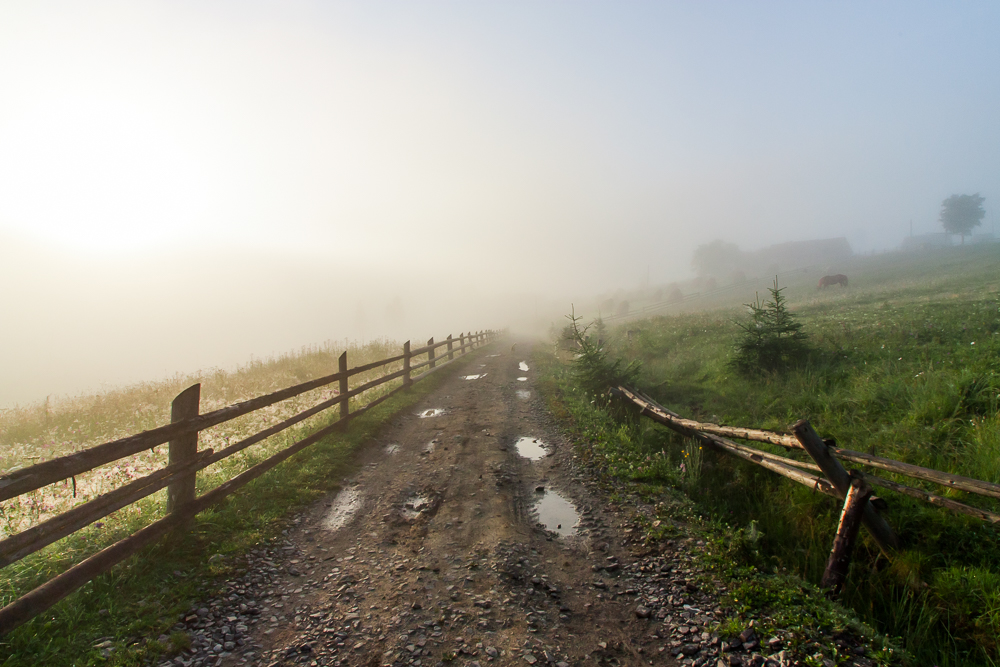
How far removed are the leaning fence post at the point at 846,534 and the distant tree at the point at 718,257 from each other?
114925 millimetres

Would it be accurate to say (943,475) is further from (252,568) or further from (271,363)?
(271,363)

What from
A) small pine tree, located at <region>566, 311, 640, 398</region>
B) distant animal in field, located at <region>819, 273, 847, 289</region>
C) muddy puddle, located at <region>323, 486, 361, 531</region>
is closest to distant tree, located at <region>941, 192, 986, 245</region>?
distant animal in field, located at <region>819, 273, 847, 289</region>

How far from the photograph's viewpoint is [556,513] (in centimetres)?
545

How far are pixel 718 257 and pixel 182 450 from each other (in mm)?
119465

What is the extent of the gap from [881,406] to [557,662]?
7511 millimetres

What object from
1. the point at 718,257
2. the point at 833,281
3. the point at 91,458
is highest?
the point at 718,257

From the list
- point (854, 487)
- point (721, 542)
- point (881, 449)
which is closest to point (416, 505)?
point (721, 542)

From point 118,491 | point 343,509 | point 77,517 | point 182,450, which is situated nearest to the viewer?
point 77,517

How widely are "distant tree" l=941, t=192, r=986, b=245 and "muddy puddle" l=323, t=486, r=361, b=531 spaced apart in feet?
376

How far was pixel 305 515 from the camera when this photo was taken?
17.8ft

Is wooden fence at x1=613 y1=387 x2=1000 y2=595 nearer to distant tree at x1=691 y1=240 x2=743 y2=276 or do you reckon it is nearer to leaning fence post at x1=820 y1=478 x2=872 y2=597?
leaning fence post at x1=820 y1=478 x2=872 y2=597

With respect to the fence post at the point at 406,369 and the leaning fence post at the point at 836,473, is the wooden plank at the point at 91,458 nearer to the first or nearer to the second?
the leaning fence post at the point at 836,473

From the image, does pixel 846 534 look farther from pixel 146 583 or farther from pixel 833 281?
pixel 833 281

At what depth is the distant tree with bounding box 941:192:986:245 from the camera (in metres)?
A: 76.4
